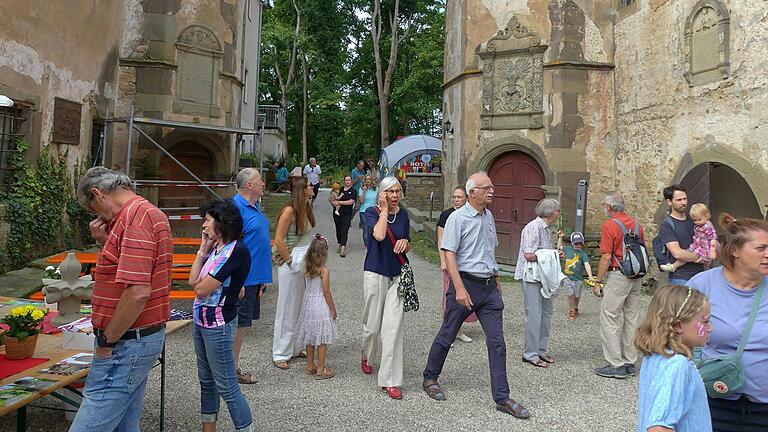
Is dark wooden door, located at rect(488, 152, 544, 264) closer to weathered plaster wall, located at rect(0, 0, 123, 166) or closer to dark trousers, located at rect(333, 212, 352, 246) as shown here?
dark trousers, located at rect(333, 212, 352, 246)

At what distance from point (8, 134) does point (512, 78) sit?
9.18m

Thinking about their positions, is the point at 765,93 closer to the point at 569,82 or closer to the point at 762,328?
the point at 569,82

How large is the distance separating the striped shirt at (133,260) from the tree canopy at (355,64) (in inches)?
1073

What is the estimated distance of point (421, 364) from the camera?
5227mm

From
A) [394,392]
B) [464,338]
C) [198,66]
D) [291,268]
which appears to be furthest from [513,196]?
[394,392]

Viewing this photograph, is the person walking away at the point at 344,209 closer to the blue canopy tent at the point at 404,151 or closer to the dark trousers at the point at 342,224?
the dark trousers at the point at 342,224

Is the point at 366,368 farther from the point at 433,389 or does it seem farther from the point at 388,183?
the point at 388,183

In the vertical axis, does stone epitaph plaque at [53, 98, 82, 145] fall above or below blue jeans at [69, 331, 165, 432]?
above

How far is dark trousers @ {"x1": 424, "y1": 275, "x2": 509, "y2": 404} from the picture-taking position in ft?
13.3

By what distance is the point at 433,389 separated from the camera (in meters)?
4.35

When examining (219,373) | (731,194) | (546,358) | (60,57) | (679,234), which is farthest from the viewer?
(731,194)

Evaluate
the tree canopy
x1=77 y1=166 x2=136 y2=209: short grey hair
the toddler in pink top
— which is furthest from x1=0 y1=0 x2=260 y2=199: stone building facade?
the tree canopy

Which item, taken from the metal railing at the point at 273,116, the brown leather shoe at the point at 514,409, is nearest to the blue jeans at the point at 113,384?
the brown leather shoe at the point at 514,409

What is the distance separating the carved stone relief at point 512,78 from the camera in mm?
11000
